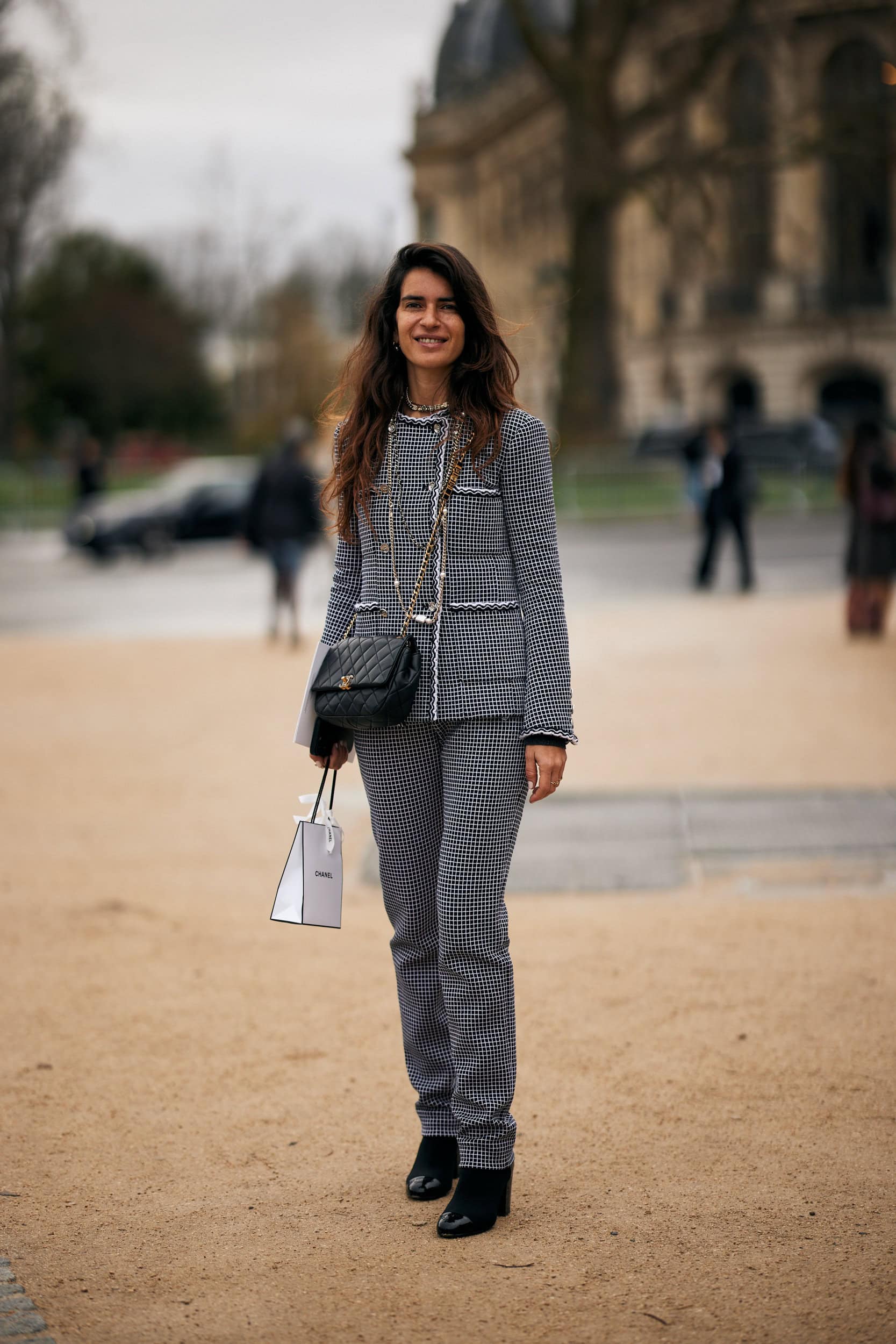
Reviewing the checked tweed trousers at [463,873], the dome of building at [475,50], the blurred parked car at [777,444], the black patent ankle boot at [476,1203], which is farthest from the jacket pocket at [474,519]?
the dome of building at [475,50]

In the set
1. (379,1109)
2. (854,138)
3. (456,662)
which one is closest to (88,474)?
(854,138)

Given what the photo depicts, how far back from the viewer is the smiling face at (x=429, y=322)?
3674 millimetres

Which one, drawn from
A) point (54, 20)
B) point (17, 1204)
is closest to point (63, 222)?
point (54, 20)

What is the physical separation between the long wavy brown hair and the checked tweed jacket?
1.5 inches

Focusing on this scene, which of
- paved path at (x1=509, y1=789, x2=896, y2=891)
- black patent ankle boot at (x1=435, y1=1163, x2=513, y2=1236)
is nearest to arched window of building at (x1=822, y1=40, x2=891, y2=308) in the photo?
paved path at (x1=509, y1=789, x2=896, y2=891)

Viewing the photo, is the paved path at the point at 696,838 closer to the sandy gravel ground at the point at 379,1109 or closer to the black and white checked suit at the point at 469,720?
the sandy gravel ground at the point at 379,1109

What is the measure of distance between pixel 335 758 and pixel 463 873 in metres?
0.44

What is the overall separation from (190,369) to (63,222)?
2444 cm

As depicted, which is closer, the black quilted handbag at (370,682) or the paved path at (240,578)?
the black quilted handbag at (370,682)

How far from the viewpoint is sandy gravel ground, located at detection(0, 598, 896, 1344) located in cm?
325

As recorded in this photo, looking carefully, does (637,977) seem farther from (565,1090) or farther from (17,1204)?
(17,1204)

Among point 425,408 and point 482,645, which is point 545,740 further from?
point 425,408

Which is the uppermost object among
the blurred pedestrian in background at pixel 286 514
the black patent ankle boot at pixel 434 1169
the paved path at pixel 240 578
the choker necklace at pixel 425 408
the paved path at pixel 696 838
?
the choker necklace at pixel 425 408

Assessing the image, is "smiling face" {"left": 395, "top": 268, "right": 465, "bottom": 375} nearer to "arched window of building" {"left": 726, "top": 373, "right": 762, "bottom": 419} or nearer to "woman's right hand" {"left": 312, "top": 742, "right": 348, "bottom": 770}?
"woman's right hand" {"left": 312, "top": 742, "right": 348, "bottom": 770}
